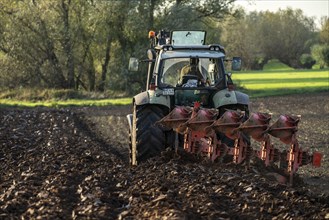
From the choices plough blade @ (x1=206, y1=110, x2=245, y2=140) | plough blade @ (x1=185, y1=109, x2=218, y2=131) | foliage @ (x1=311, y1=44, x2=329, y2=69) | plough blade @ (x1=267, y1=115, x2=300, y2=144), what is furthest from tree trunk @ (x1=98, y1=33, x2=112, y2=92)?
foliage @ (x1=311, y1=44, x2=329, y2=69)

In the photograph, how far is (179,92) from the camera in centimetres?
1031

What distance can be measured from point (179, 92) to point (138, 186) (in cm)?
321

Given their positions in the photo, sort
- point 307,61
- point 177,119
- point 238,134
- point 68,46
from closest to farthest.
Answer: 1. point 238,134
2. point 177,119
3. point 68,46
4. point 307,61

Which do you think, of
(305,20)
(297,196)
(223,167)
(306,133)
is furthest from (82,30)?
(305,20)

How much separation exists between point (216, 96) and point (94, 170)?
227cm

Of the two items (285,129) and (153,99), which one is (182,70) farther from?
(285,129)

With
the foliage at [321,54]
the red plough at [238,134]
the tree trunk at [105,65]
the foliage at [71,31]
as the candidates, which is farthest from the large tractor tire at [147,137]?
the foliage at [321,54]

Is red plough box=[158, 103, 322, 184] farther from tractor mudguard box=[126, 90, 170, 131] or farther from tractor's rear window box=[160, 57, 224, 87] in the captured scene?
tractor's rear window box=[160, 57, 224, 87]

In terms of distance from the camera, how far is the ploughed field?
19.7ft

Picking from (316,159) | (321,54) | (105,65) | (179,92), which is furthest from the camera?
(321,54)

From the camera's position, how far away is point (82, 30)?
34.6 metres

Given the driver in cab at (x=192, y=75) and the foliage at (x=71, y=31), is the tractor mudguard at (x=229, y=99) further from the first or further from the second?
the foliage at (x=71, y=31)

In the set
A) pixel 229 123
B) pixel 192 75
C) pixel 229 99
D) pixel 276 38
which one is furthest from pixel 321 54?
pixel 229 123

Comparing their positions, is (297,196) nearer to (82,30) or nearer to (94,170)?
(94,170)
